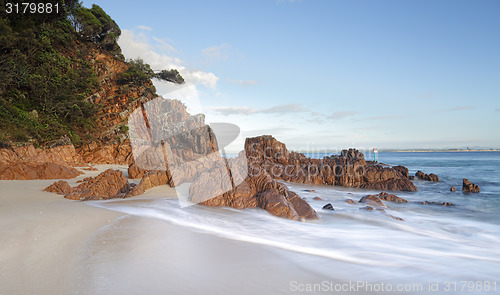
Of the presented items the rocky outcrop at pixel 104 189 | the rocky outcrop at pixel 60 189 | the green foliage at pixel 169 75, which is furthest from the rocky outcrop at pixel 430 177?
the green foliage at pixel 169 75

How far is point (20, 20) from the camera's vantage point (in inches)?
512

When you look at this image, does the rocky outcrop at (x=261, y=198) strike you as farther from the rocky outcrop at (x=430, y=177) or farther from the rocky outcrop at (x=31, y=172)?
the rocky outcrop at (x=430, y=177)

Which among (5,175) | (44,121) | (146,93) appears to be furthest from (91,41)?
(5,175)

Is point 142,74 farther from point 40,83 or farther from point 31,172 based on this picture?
point 31,172

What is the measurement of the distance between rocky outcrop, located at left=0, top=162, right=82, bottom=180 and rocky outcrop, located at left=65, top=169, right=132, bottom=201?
110 inches

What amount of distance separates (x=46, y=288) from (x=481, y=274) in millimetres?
3913

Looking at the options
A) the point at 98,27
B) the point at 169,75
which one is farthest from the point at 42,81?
the point at 169,75

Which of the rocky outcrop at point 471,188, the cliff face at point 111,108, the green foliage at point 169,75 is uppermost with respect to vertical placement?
the green foliage at point 169,75

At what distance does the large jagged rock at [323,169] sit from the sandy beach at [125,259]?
8.17m

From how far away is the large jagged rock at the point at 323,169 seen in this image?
1206 cm

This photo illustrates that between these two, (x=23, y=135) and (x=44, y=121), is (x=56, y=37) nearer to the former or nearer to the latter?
(x=44, y=121)

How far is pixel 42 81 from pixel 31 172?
918 centimetres

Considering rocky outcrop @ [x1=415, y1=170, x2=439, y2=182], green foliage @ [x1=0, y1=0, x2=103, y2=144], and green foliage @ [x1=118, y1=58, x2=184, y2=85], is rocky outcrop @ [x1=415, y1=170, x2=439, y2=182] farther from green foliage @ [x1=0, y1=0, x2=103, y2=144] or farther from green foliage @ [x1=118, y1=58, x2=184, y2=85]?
green foliage @ [x1=118, y1=58, x2=184, y2=85]

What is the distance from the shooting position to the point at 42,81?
1345 centimetres
